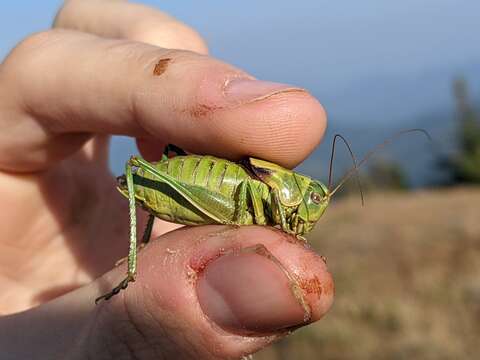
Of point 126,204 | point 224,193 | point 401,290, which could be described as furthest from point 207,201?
point 401,290

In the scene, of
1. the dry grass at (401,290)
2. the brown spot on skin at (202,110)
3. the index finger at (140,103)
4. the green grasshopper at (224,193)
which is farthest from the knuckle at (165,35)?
the dry grass at (401,290)

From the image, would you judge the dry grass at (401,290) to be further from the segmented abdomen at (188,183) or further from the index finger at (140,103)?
the segmented abdomen at (188,183)

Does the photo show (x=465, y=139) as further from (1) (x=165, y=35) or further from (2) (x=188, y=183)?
(2) (x=188, y=183)

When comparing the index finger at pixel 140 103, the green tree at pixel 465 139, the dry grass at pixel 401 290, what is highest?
the index finger at pixel 140 103

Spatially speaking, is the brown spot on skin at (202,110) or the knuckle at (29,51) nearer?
the brown spot on skin at (202,110)

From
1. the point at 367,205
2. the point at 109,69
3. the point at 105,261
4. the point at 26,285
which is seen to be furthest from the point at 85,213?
the point at 367,205

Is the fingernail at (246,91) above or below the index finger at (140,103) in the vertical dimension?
→ above

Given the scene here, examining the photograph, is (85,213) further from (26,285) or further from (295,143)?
(295,143)
